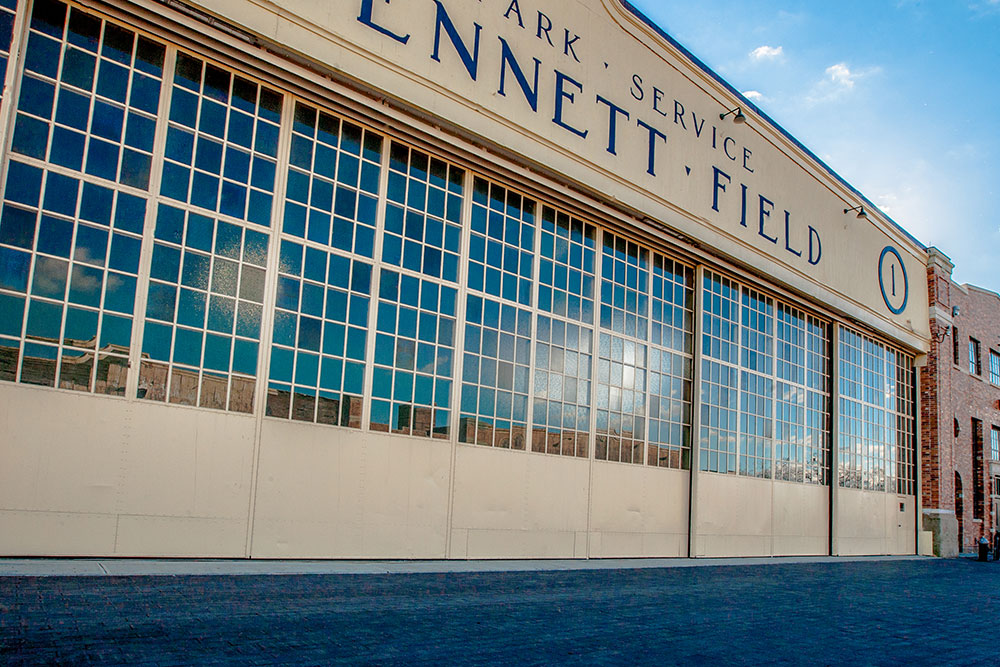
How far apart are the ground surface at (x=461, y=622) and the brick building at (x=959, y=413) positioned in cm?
1610

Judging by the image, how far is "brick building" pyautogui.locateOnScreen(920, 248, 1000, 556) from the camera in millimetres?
25297

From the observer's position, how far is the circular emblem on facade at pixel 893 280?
946 inches

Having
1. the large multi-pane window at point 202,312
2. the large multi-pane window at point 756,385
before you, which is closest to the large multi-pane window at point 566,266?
the large multi-pane window at point 202,312

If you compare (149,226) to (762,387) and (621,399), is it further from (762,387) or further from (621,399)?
(762,387)

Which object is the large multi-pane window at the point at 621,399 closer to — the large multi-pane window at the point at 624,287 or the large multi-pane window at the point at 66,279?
the large multi-pane window at the point at 624,287

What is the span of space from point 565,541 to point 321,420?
527 centimetres

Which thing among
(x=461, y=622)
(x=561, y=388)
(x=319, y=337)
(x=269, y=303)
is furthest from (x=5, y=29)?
(x=561, y=388)

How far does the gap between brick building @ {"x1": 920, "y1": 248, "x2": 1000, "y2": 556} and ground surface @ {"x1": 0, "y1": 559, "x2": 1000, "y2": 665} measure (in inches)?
634

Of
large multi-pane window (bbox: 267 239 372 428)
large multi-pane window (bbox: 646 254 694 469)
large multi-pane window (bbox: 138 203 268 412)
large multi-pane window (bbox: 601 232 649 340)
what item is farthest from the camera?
large multi-pane window (bbox: 646 254 694 469)

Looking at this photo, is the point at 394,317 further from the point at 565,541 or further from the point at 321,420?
the point at 565,541

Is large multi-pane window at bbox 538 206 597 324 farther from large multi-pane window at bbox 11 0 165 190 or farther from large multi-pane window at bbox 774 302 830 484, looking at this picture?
large multi-pane window at bbox 774 302 830 484

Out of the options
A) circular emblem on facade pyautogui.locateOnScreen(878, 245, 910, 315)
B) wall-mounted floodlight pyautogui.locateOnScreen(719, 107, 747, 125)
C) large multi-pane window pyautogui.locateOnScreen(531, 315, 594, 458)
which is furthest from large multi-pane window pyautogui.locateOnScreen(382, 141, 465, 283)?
circular emblem on facade pyautogui.locateOnScreen(878, 245, 910, 315)

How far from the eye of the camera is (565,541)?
546 inches

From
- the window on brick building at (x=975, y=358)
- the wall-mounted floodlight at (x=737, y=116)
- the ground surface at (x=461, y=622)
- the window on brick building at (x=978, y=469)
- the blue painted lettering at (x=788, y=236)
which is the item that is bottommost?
the ground surface at (x=461, y=622)
